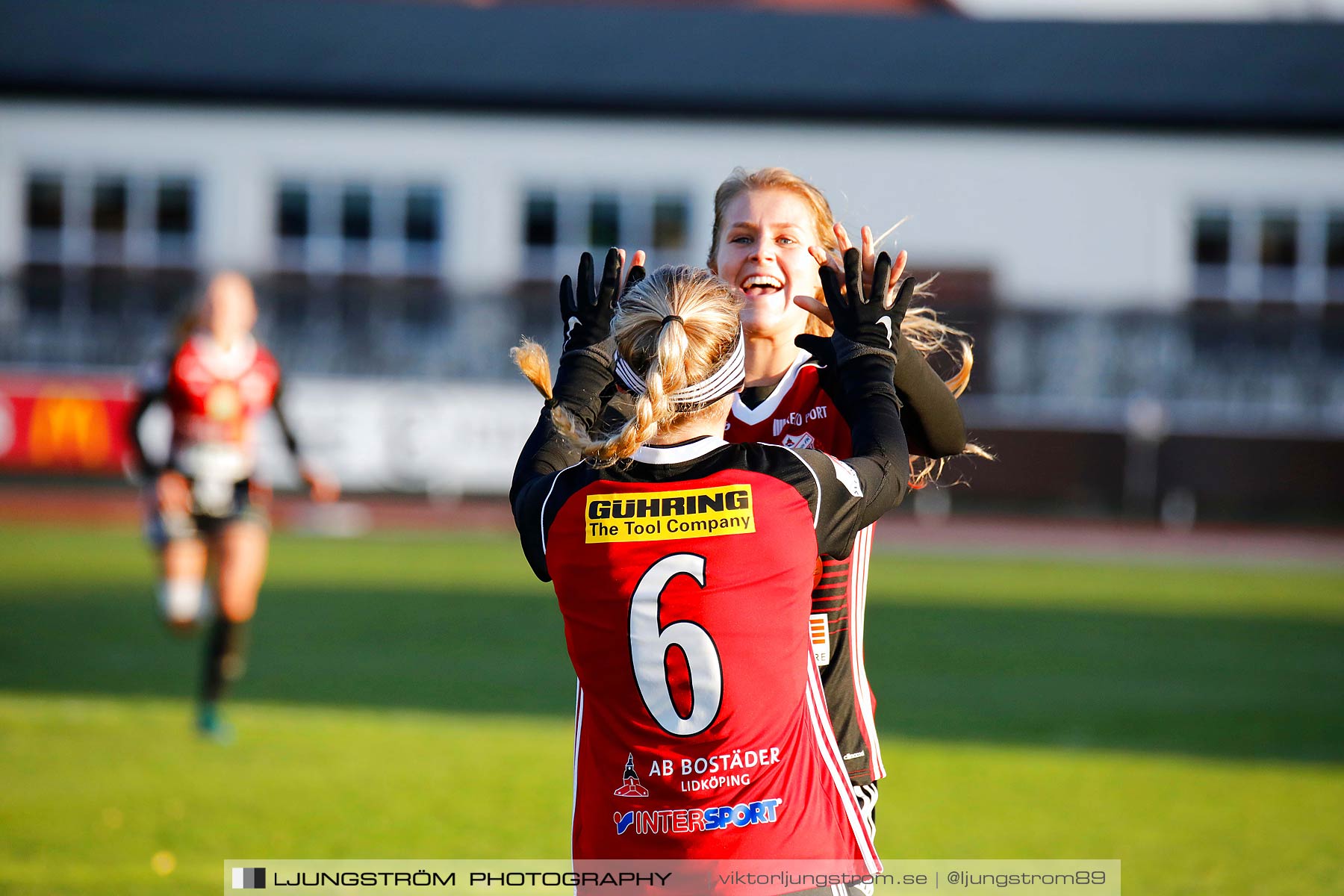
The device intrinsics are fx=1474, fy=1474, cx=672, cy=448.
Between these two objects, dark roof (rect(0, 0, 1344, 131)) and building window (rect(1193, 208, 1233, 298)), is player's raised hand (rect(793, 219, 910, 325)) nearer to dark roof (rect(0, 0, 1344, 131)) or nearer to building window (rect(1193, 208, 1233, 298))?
dark roof (rect(0, 0, 1344, 131))

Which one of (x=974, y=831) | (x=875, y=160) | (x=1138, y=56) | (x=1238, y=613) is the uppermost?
(x=1138, y=56)

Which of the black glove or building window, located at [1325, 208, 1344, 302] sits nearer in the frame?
the black glove

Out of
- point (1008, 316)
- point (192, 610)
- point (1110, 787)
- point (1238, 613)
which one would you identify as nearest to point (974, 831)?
point (1110, 787)

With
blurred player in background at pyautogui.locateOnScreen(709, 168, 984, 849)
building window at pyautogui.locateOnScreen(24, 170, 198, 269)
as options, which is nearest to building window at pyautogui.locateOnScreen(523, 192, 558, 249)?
building window at pyautogui.locateOnScreen(24, 170, 198, 269)

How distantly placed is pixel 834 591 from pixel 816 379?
1.74 feet

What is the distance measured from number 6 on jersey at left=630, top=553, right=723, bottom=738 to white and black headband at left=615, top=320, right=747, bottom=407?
32cm

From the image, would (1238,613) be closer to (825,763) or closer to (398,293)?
(825,763)

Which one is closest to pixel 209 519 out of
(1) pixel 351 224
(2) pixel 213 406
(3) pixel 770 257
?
(2) pixel 213 406

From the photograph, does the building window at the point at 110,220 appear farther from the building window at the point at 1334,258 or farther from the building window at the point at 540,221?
the building window at the point at 1334,258

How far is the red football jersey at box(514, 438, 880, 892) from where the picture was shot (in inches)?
116

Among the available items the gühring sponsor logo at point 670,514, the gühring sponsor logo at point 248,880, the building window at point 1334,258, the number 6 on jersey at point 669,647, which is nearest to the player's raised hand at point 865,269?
the gühring sponsor logo at point 670,514

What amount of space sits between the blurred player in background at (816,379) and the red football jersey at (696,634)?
1.19 ft

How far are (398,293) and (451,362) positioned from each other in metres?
1.55

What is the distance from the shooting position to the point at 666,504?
2953mm
